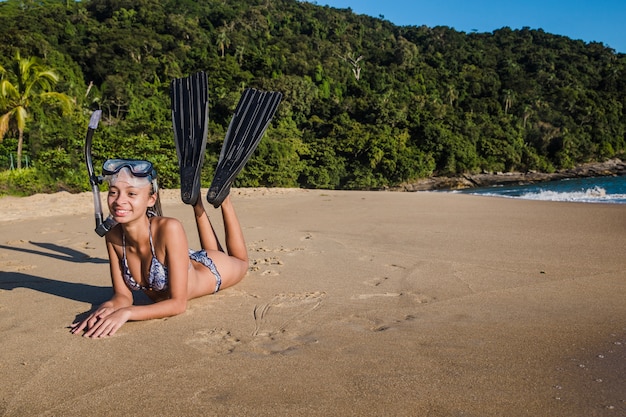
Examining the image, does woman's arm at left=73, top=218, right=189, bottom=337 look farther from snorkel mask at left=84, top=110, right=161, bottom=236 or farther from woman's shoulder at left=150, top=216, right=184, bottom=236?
snorkel mask at left=84, top=110, right=161, bottom=236

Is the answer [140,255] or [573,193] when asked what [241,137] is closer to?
[140,255]

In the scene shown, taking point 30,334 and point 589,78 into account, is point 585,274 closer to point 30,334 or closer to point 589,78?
point 30,334

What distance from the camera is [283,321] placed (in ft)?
9.80

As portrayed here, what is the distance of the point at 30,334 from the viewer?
275 cm

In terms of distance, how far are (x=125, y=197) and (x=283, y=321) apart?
3.83ft

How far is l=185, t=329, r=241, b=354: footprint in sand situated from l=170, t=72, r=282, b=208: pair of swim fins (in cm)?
103

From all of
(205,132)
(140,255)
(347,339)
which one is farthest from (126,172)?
(347,339)

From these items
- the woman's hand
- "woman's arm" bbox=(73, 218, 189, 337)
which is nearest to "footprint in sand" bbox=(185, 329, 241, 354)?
"woman's arm" bbox=(73, 218, 189, 337)

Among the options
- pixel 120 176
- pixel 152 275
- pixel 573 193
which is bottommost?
pixel 573 193

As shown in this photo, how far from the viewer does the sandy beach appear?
186cm

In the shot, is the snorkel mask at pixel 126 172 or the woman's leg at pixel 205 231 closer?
the snorkel mask at pixel 126 172

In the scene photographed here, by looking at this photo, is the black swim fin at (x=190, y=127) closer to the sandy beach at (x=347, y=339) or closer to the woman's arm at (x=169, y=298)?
the woman's arm at (x=169, y=298)

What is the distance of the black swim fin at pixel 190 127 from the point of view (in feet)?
11.3

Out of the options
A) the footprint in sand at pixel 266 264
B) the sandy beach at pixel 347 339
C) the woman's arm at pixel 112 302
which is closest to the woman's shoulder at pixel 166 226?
the woman's arm at pixel 112 302
